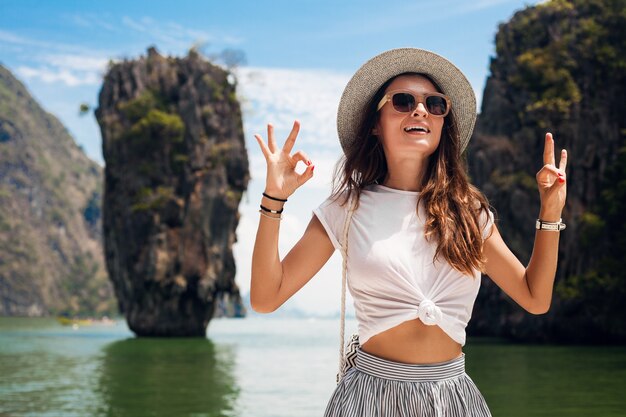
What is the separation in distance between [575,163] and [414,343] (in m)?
28.3

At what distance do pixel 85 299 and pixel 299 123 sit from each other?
13301cm

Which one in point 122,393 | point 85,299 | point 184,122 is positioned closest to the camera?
point 122,393

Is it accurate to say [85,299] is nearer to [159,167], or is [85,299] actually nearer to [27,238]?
[27,238]

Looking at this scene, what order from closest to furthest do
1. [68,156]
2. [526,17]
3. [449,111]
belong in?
1. [449,111]
2. [526,17]
3. [68,156]

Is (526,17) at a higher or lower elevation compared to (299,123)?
higher

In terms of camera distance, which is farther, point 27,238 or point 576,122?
point 27,238

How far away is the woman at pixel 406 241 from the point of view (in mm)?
2119

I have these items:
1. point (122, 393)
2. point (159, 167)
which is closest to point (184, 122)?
point (159, 167)

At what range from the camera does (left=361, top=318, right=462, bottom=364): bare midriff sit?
2.14 m

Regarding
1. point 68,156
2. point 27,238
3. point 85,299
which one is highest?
point 68,156

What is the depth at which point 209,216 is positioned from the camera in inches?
1462

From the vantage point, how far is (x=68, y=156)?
16900 cm

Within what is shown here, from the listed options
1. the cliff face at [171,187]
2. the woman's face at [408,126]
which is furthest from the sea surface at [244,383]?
the cliff face at [171,187]

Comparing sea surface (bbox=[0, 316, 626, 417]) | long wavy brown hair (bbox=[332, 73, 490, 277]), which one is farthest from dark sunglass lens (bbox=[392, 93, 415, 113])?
sea surface (bbox=[0, 316, 626, 417])
